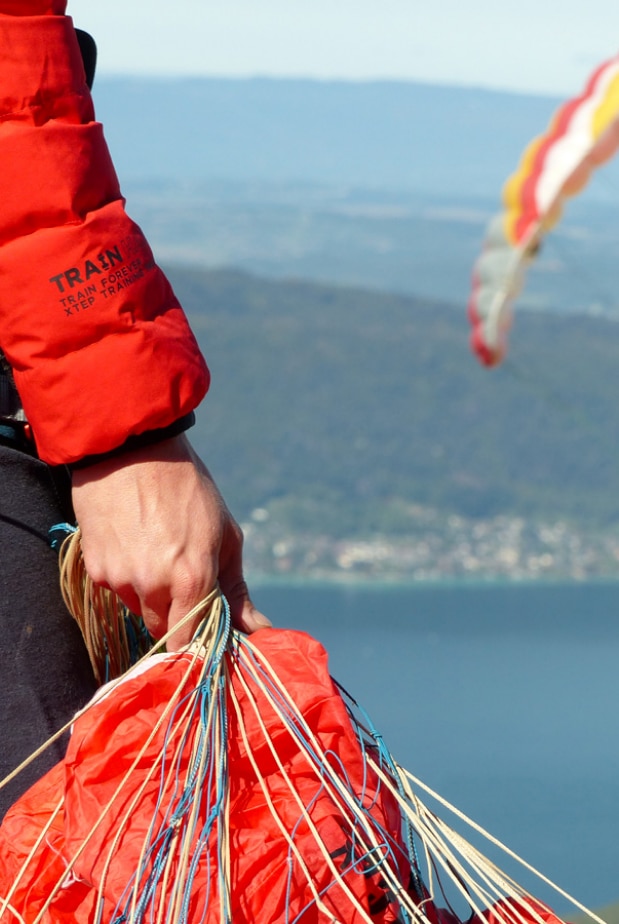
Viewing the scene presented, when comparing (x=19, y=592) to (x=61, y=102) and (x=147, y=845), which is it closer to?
(x=147, y=845)

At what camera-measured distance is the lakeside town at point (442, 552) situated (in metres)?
30.6

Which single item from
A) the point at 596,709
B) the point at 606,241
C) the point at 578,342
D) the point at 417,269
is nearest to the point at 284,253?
the point at 417,269

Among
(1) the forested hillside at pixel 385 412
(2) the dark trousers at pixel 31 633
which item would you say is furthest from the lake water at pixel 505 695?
(1) the forested hillside at pixel 385 412

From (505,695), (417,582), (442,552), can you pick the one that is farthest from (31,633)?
(442,552)

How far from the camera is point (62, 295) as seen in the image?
0.94 metres

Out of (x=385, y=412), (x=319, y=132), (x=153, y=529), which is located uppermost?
(x=153, y=529)

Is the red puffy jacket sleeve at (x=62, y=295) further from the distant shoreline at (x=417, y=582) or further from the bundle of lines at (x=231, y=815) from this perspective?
the distant shoreline at (x=417, y=582)

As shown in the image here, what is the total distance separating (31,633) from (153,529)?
0.16 m

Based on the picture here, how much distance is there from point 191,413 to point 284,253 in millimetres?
57009

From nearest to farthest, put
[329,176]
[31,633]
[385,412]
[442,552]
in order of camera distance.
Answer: [31,633] < [442,552] < [385,412] < [329,176]

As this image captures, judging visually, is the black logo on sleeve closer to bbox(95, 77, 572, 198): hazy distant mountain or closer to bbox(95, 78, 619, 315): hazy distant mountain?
bbox(95, 78, 619, 315): hazy distant mountain

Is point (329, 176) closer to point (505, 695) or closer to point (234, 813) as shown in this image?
point (505, 695)

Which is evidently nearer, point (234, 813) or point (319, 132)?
point (234, 813)

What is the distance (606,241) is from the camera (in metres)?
47.0
